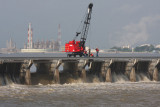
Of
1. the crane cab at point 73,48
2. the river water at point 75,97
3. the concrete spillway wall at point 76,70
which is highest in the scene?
the crane cab at point 73,48

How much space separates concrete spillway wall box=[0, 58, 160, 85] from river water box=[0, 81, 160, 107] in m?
2.80

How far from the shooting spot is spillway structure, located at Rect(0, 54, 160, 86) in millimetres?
46500

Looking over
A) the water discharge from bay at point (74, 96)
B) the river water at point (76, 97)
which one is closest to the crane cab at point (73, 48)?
the water discharge from bay at point (74, 96)

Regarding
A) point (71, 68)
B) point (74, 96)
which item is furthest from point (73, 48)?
point (74, 96)

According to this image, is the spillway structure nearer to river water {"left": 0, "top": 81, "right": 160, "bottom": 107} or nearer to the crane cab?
river water {"left": 0, "top": 81, "right": 160, "bottom": 107}

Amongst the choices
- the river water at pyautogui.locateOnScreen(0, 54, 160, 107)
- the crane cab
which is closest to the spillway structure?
the river water at pyautogui.locateOnScreen(0, 54, 160, 107)

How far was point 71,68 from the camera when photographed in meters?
53.5

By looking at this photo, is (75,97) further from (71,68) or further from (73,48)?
(73,48)

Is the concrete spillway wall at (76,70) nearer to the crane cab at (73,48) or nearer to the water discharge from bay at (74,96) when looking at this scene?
the water discharge from bay at (74,96)

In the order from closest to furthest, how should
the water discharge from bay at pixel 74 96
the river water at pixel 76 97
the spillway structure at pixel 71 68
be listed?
the river water at pixel 76 97 → the water discharge from bay at pixel 74 96 → the spillway structure at pixel 71 68

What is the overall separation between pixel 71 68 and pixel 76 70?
5.21 feet

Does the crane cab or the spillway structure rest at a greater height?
the crane cab

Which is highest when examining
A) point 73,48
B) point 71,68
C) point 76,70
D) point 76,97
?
point 73,48

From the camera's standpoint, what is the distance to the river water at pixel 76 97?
32.9 m
